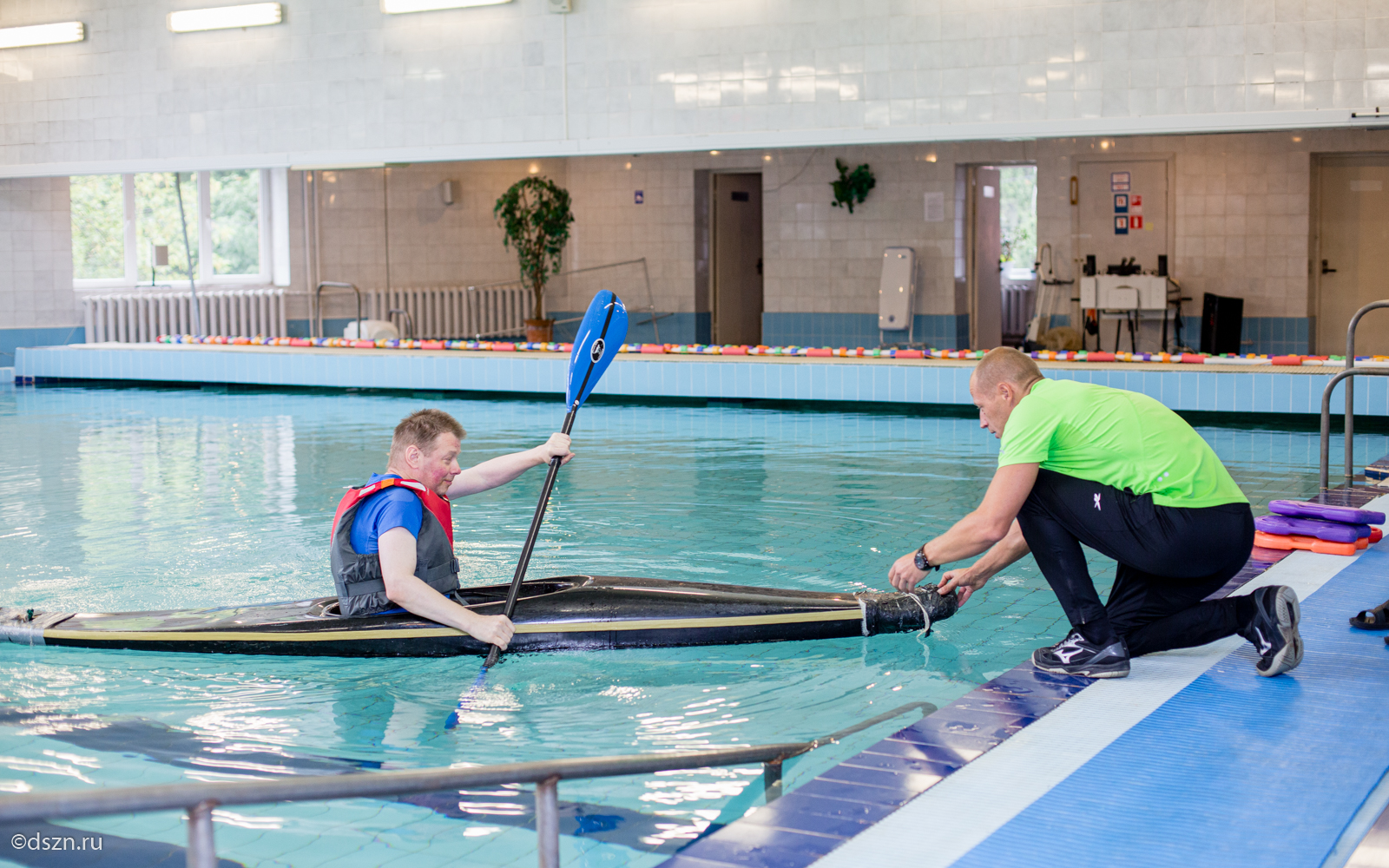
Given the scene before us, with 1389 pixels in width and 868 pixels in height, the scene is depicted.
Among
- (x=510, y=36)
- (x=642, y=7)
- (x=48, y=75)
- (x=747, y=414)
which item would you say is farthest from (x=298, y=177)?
(x=747, y=414)

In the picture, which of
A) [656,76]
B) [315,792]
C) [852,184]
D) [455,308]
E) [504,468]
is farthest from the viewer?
[455,308]

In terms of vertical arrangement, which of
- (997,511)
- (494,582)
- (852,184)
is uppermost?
(852,184)

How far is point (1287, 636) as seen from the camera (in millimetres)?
3234

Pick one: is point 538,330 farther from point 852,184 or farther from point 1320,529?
point 1320,529

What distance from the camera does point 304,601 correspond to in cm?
409

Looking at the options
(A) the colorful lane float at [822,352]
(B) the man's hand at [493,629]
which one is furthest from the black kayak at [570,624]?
(A) the colorful lane float at [822,352]

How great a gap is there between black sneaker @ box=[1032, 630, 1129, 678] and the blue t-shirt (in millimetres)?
1738

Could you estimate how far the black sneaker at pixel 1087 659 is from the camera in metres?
3.32

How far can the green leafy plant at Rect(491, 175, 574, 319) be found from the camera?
16297 millimetres

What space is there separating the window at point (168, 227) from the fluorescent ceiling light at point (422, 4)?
4682mm

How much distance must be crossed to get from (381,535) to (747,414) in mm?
7369

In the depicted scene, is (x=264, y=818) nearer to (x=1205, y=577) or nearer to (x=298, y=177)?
(x=1205, y=577)

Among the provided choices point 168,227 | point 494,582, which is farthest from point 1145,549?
point 168,227

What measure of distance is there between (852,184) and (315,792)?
563 inches
